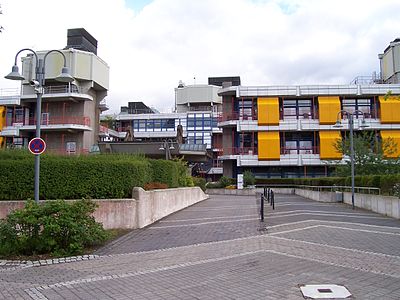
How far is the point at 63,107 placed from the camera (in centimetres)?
5081

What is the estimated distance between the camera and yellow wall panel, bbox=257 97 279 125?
1999 inches

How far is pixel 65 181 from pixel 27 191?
1231 mm

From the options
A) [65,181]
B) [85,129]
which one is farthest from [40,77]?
[85,129]

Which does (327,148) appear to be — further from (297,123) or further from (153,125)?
(153,125)

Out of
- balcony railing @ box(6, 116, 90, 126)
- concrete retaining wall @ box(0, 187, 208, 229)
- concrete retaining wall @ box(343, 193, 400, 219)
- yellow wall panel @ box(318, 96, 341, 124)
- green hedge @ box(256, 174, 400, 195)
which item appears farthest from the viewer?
yellow wall panel @ box(318, 96, 341, 124)

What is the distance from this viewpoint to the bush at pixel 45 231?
9352 millimetres

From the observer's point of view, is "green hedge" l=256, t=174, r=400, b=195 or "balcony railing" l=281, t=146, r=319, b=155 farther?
"balcony railing" l=281, t=146, r=319, b=155

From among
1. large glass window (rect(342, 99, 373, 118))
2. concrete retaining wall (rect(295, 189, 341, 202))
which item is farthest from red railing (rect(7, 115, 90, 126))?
large glass window (rect(342, 99, 373, 118))

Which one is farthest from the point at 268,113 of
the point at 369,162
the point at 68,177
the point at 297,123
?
the point at 68,177

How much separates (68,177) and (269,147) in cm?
3952

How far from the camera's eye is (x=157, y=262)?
344 inches

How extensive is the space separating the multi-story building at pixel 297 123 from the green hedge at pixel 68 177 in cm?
3833

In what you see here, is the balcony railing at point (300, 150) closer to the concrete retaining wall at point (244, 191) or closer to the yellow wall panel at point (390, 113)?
the concrete retaining wall at point (244, 191)

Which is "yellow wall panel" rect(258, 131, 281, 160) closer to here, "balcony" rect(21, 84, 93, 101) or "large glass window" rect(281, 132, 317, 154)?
"large glass window" rect(281, 132, 317, 154)
